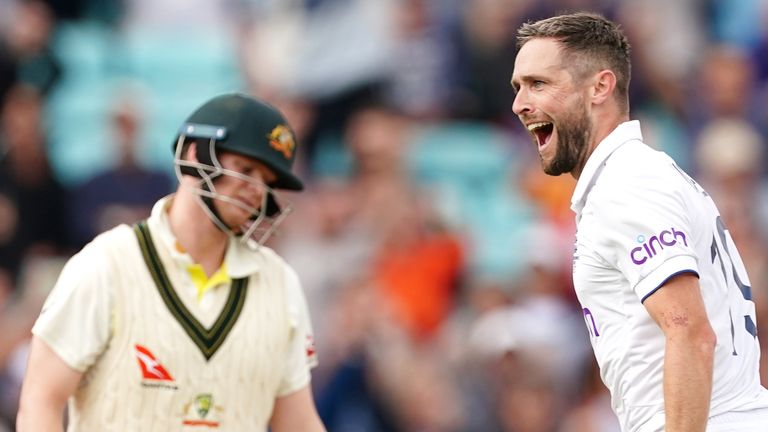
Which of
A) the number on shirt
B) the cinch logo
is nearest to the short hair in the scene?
the number on shirt

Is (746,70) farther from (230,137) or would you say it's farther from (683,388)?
(683,388)

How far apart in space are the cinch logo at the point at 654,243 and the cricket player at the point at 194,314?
1.69m

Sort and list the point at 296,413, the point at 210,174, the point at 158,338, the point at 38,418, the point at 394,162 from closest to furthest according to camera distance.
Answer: the point at 38,418 → the point at 158,338 → the point at 210,174 → the point at 296,413 → the point at 394,162

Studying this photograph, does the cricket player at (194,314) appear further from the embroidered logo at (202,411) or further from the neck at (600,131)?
the neck at (600,131)

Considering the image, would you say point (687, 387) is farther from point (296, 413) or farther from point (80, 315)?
point (80, 315)

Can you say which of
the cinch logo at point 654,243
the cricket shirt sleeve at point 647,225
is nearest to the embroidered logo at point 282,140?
the cricket shirt sleeve at point 647,225

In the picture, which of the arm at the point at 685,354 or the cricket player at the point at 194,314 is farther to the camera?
the cricket player at the point at 194,314

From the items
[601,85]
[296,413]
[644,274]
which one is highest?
[601,85]

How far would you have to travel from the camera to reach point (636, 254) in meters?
4.21

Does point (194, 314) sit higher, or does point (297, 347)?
point (194, 314)

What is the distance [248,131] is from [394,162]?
5.69 meters

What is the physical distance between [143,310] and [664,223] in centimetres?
205

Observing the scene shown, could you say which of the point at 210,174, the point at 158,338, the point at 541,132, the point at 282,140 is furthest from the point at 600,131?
the point at 158,338

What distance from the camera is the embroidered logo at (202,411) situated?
5.28 meters
